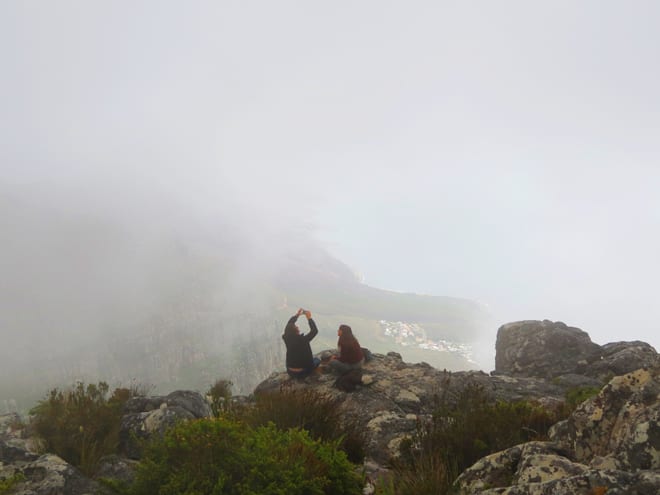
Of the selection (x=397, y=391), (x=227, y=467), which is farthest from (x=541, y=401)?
(x=227, y=467)

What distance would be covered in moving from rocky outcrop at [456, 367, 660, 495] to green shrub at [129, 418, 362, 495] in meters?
1.64

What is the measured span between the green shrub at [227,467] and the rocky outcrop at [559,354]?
13815 millimetres

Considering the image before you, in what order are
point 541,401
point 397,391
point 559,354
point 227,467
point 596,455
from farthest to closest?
point 559,354 < point 397,391 < point 541,401 < point 596,455 < point 227,467

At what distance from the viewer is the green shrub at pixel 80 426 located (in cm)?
688

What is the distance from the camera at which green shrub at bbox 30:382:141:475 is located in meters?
6.88

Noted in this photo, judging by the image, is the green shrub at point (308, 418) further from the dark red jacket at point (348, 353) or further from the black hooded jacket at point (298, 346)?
the black hooded jacket at point (298, 346)

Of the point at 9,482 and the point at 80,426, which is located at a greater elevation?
the point at 9,482

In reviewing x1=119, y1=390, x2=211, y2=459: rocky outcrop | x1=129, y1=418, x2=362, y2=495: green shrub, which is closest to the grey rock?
x1=119, y1=390, x2=211, y2=459: rocky outcrop

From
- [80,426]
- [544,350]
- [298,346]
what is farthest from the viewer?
[544,350]

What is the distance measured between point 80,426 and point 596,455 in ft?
25.1

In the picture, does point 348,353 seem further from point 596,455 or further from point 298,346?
point 596,455

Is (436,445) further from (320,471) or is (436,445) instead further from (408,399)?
(408,399)

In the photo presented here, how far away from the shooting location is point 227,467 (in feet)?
14.8

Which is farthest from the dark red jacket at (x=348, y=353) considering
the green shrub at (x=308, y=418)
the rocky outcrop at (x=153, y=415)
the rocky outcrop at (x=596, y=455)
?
the rocky outcrop at (x=596, y=455)
